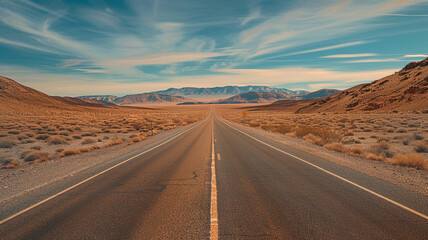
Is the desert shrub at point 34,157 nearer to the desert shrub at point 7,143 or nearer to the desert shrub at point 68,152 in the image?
the desert shrub at point 68,152

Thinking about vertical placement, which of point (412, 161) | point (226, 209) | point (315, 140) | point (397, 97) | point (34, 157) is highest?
point (397, 97)

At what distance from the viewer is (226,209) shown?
4.53 meters

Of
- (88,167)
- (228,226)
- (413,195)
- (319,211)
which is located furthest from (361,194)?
(88,167)

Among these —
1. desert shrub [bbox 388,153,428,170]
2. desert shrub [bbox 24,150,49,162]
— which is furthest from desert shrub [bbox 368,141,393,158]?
desert shrub [bbox 24,150,49,162]

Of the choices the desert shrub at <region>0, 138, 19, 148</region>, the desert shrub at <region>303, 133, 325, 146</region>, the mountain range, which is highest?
the mountain range

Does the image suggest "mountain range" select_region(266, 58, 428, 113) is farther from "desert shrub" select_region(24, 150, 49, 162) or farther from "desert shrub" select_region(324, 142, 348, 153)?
"desert shrub" select_region(24, 150, 49, 162)

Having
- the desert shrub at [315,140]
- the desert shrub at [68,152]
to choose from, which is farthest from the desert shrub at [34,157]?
the desert shrub at [315,140]

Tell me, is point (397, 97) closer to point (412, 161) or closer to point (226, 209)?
point (412, 161)

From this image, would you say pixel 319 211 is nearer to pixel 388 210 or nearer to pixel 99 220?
pixel 388 210

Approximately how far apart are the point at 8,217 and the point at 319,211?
6.76 meters

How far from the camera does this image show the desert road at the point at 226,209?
3.66 metres

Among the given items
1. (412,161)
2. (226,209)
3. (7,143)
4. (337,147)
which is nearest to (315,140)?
(337,147)

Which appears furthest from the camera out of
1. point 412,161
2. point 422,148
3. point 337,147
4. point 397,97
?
point 397,97

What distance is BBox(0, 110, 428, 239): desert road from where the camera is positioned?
366 centimetres
